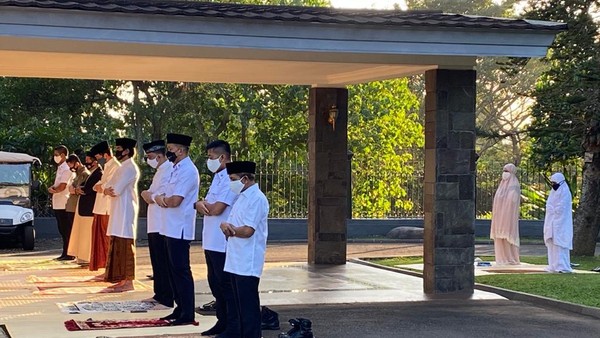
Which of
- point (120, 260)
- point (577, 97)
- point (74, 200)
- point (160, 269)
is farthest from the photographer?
point (74, 200)

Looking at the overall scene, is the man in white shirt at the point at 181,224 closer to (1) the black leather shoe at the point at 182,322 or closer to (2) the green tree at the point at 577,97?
(1) the black leather shoe at the point at 182,322

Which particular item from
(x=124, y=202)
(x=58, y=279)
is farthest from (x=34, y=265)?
(x=124, y=202)

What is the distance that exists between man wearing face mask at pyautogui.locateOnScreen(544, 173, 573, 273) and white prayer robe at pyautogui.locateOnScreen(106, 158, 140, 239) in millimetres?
7435

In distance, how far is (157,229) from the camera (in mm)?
12523

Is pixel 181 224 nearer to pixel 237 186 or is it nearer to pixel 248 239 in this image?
pixel 237 186

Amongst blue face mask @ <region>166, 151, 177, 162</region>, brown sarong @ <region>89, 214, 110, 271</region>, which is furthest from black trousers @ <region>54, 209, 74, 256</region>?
blue face mask @ <region>166, 151, 177, 162</region>

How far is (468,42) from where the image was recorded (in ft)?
45.3

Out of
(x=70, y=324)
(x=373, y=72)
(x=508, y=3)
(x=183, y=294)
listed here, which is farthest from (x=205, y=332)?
(x=508, y=3)

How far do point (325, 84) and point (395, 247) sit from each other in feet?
25.8

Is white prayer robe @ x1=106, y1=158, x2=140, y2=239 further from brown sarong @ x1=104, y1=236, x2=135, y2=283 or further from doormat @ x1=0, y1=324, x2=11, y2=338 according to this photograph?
doormat @ x1=0, y1=324, x2=11, y2=338

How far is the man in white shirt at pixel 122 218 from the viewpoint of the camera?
14.6 m

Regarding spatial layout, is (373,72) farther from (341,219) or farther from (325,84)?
(341,219)

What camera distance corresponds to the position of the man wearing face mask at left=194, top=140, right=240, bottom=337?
35.0 ft

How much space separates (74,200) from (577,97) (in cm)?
875
